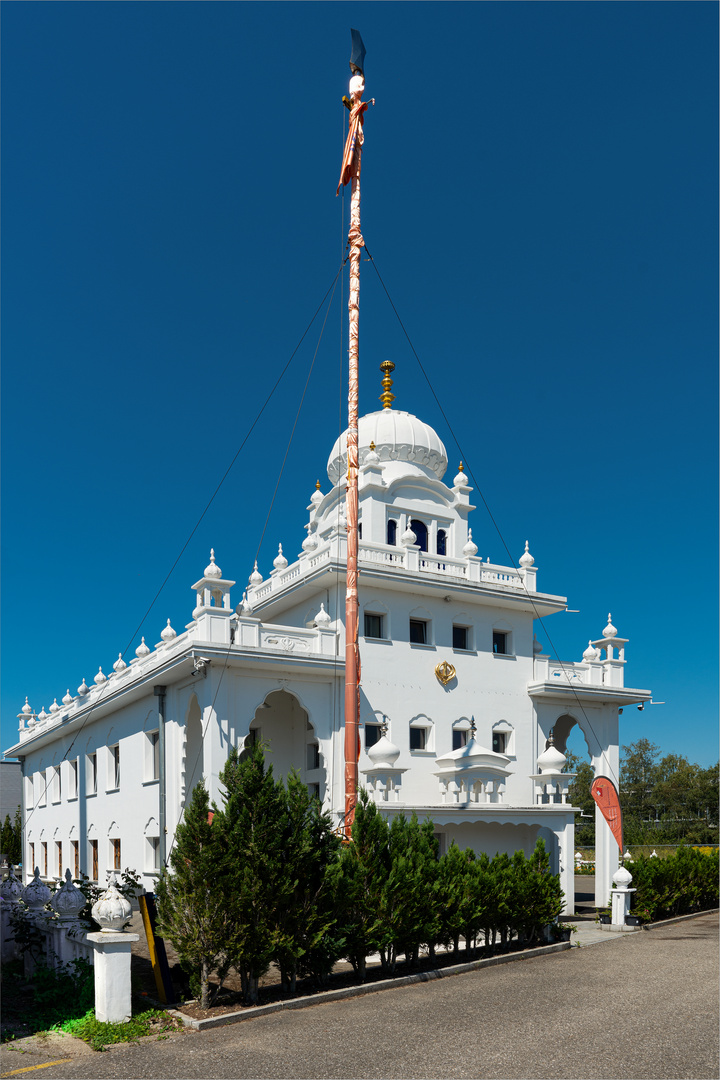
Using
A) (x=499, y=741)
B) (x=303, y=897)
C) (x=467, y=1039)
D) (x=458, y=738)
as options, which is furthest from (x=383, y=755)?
(x=467, y=1039)

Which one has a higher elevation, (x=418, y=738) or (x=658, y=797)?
(x=418, y=738)

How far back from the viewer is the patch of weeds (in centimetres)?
1177

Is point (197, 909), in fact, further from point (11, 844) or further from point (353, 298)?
point (11, 844)

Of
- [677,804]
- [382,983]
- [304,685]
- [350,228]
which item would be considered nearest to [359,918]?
[382,983]

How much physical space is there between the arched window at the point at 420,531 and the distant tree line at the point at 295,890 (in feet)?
45.6

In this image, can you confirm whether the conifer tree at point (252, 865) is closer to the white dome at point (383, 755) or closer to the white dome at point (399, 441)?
the white dome at point (383, 755)

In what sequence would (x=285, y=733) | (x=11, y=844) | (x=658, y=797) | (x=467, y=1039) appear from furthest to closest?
A: (x=658, y=797) < (x=11, y=844) < (x=285, y=733) < (x=467, y=1039)

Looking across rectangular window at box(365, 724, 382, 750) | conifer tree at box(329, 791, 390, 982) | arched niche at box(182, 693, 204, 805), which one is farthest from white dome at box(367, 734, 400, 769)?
conifer tree at box(329, 791, 390, 982)

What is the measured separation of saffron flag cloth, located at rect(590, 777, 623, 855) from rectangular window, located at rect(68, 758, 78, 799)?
64.1 feet

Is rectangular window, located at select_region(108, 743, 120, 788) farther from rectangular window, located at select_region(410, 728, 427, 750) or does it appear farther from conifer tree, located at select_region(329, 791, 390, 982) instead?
conifer tree, located at select_region(329, 791, 390, 982)

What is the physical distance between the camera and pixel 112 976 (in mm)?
12375

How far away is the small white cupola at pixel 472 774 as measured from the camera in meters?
24.6

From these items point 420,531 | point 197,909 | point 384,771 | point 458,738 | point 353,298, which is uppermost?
point 353,298

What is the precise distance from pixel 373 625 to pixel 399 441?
772 cm
